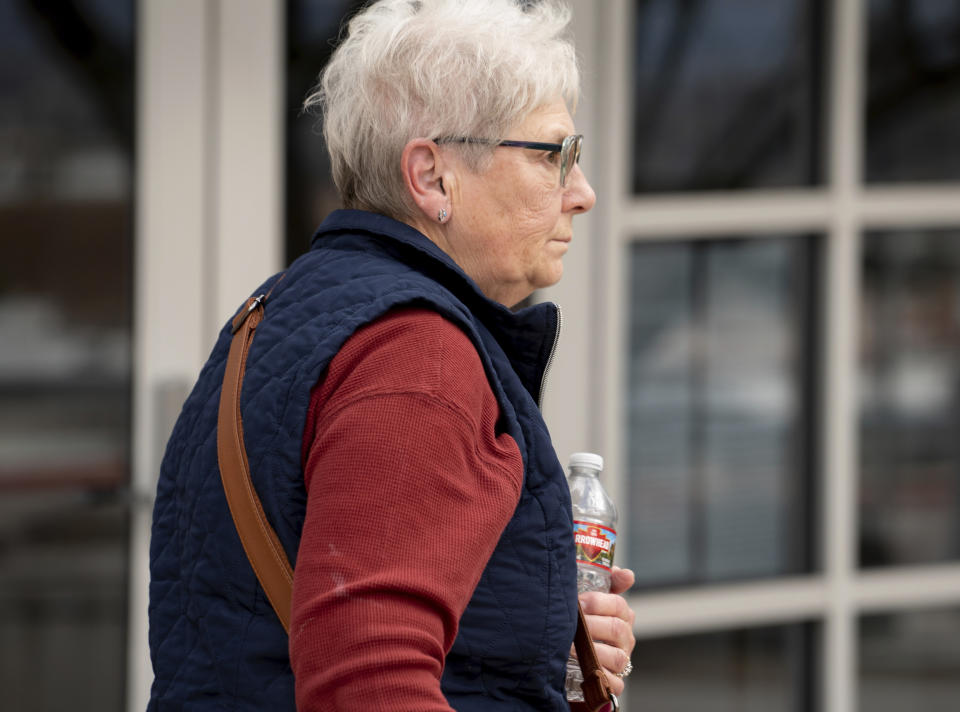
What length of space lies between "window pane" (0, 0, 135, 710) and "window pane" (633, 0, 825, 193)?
969 mm

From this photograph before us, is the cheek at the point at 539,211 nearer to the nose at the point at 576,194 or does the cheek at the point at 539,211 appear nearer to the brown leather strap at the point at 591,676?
the nose at the point at 576,194

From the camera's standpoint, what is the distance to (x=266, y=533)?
0.85 meters

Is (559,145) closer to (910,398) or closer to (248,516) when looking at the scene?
(248,516)

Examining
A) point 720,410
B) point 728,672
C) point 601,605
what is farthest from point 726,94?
point 601,605

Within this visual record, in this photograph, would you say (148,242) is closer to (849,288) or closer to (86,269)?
(86,269)

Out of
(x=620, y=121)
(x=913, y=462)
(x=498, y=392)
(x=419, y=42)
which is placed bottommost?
(x=913, y=462)

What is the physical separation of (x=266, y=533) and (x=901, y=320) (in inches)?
73.7

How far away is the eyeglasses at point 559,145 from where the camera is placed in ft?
3.13

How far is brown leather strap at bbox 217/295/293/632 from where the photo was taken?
33.5 inches

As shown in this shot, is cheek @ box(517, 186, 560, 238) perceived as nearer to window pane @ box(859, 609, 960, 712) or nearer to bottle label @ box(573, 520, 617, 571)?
bottle label @ box(573, 520, 617, 571)

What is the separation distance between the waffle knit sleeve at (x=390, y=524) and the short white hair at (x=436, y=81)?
0.22 metres

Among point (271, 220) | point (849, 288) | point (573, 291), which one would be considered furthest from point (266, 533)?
point (849, 288)

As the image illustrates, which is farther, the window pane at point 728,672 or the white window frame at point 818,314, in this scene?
the window pane at point 728,672

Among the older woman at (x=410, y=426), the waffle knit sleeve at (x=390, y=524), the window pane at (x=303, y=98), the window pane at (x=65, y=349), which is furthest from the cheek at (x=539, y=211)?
the window pane at (x=65, y=349)
